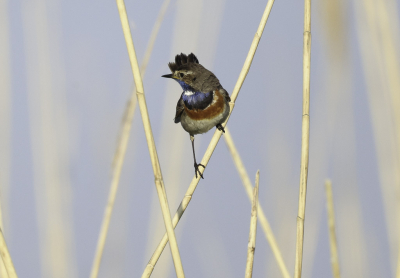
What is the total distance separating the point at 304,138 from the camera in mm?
1910

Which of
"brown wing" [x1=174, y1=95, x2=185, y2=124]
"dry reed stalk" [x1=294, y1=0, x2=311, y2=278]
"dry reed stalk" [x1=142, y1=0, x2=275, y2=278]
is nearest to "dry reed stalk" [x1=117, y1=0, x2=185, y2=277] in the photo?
"dry reed stalk" [x1=142, y1=0, x2=275, y2=278]

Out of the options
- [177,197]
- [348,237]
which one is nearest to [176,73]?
[177,197]

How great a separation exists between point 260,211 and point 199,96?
94cm

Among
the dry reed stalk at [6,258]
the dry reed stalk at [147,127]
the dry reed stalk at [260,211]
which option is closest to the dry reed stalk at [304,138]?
the dry reed stalk at [260,211]

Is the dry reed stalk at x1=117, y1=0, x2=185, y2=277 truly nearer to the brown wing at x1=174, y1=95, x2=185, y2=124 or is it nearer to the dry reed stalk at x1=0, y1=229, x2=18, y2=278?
the dry reed stalk at x1=0, y1=229, x2=18, y2=278

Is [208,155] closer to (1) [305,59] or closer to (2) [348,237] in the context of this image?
(1) [305,59]

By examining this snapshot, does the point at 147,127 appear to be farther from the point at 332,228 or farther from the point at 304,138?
the point at 332,228

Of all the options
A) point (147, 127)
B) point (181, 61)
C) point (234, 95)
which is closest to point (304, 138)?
point (234, 95)

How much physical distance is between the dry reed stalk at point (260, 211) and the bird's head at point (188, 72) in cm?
54

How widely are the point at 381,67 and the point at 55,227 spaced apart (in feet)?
7.26

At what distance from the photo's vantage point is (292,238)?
3.11m

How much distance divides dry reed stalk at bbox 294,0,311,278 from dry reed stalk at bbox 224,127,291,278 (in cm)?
18

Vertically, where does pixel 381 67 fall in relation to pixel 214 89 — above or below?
above

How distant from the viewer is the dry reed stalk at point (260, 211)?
212 cm
